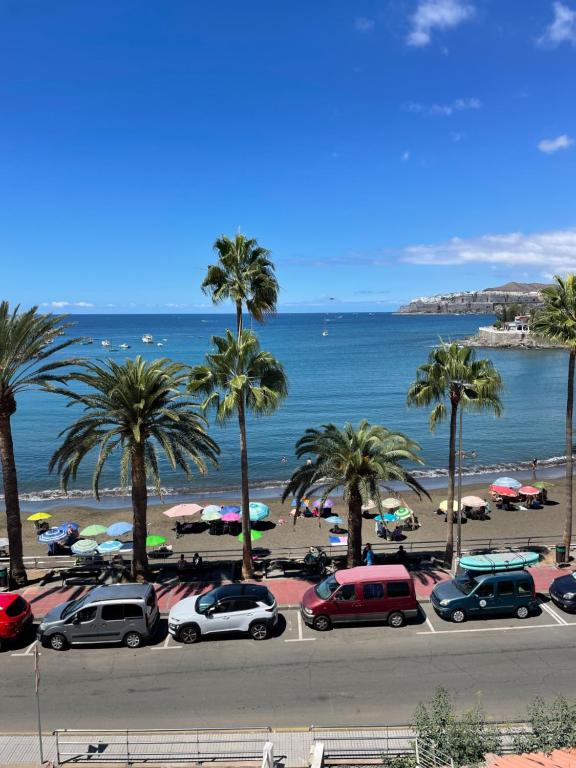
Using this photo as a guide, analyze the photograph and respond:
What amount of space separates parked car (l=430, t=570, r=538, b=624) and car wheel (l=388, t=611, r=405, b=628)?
129cm

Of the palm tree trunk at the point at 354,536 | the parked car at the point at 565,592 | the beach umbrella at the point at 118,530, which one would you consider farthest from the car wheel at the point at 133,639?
the beach umbrella at the point at 118,530

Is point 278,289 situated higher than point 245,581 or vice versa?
point 278,289

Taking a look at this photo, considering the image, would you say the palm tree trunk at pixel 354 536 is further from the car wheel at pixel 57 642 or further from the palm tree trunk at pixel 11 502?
the palm tree trunk at pixel 11 502

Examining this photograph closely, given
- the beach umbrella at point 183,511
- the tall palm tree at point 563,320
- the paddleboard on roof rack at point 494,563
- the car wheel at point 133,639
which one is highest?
the tall palm tree at point 563,320

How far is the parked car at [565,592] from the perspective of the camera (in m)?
17.3

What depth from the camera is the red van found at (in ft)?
54.4

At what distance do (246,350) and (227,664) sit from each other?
9.64 metres

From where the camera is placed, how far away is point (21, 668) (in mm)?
14891

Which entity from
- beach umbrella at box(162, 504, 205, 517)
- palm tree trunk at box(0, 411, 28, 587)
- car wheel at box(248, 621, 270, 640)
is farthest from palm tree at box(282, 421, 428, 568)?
beach umbrella at box(162, 504, 205, 517)

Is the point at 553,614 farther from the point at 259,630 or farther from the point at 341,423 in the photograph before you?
the point at 341,423

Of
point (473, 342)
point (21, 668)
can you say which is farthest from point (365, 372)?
point (21, 668)

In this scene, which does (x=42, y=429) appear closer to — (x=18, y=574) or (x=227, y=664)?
(x=18, y=574)

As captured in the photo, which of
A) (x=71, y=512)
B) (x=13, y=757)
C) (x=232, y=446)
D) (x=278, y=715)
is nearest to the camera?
(x=13, y=757)

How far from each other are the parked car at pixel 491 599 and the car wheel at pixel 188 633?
23.7 feet
